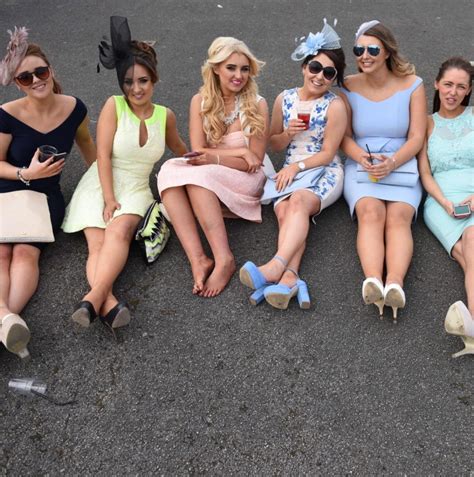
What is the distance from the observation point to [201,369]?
8.38 ft

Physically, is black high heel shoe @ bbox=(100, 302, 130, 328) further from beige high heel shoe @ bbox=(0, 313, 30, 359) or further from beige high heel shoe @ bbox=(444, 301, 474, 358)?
beige high heel shoe @ bbox=(444, 301, 474, 358)

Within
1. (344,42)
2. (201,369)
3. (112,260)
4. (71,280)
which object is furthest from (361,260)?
(344,42)

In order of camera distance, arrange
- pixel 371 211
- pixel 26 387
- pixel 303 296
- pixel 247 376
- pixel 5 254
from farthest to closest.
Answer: pixel 371 211 → pixel 5 254 → pixel 303 296 → pixel 247 376 → pixel 26 387

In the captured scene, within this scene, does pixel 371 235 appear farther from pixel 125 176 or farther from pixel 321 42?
pixel 125 176

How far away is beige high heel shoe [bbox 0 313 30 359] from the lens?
2443 mm

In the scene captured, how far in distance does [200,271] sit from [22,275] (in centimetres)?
103

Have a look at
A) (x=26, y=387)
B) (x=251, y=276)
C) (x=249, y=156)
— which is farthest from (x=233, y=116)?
(x=26, y=387)

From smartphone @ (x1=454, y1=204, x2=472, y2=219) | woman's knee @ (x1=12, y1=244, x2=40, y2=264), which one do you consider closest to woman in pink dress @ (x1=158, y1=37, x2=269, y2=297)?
woman's knee @ (x1=12, y1=244, x2=40, y2=264)

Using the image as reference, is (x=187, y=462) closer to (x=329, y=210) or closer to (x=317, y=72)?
(x=329, y=210)

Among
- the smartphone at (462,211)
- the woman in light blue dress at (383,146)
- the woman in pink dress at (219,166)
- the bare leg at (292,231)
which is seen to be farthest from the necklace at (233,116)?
the smartphone at (462,211)

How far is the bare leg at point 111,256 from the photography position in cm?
273

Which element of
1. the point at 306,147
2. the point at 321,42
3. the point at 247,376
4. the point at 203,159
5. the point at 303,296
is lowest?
the point at 247,376

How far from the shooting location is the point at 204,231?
312 cm

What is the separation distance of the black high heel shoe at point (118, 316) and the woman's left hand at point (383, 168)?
5.76 feet
